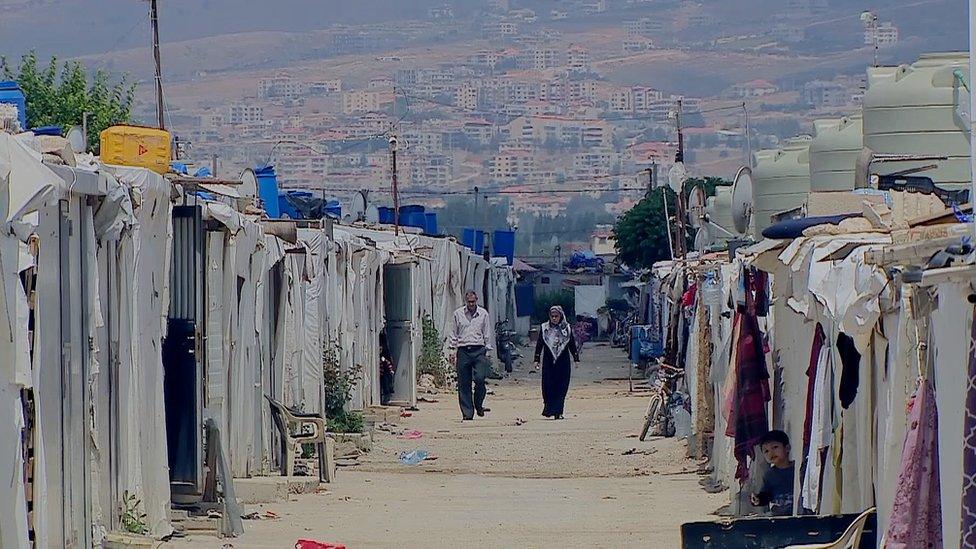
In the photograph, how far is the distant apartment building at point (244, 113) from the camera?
167 meters

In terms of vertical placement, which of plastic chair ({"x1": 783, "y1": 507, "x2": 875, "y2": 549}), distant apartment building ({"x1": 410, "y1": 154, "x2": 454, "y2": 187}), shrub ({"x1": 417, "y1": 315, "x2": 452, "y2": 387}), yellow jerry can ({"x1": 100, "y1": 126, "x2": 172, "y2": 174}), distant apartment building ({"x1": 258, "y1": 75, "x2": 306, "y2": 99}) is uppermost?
distant apartment building ({"x1": 258, "y1": 75, "x2": 306, "y2": 99})

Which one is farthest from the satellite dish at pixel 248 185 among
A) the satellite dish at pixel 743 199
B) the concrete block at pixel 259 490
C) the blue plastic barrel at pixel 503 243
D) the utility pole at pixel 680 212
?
the blue plastic barrel at pixel 503 243

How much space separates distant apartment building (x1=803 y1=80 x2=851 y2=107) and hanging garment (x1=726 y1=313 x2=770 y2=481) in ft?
484

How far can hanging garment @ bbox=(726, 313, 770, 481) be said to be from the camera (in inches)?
456

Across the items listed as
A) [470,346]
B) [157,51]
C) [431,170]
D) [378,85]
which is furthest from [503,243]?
[378,85]

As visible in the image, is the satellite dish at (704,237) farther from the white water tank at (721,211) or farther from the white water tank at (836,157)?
the white water tank at (836,157)

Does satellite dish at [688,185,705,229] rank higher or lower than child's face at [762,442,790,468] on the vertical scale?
higher

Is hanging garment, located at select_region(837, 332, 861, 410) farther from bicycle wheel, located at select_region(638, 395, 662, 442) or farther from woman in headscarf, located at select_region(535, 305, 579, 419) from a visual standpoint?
woman in headscarf, located at select_region(535, 305, 579, 419)

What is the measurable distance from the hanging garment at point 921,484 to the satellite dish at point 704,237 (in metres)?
13.6

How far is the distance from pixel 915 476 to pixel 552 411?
16958 millimetres

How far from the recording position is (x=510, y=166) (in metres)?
175

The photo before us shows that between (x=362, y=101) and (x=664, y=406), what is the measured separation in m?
167

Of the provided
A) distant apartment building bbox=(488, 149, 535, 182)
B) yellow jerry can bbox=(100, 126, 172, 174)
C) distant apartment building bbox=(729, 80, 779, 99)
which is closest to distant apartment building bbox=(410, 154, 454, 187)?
distant apartment building bbox=(488, 149, 535, 182)

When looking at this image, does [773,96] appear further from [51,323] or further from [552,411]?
[51,323]
